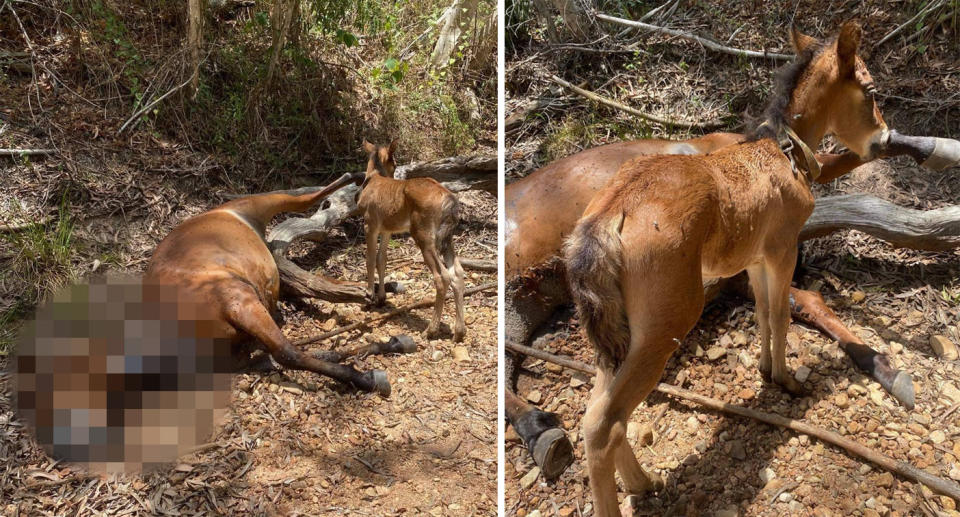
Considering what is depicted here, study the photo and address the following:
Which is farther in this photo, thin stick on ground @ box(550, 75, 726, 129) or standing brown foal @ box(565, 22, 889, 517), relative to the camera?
thin stick on ground @ box(550, 75, 726, 129)

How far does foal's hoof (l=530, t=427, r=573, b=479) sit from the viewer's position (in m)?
1.91

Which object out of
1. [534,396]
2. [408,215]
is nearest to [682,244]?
[534,396]

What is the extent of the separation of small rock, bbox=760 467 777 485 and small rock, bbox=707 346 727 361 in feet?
2.06

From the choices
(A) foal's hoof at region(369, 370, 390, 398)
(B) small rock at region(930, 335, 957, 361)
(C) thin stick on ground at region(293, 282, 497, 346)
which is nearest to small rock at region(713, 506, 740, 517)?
(A) foal's hoof at region(369, 370, 390, 398)

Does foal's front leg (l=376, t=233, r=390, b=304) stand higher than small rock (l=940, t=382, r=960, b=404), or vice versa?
foal's front leg (l=376, t=233, r=390, b=304)

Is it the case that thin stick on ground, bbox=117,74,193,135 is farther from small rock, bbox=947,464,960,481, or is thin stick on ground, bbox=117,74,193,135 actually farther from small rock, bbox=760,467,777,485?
small rock, bbox=947,464,960,481

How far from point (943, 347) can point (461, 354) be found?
76.5 inches

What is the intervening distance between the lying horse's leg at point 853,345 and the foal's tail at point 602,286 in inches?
45.4

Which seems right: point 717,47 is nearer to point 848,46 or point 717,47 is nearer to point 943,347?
point 848,46

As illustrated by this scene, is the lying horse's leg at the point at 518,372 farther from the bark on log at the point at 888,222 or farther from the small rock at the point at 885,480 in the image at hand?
the bark on log at the point at 888,222

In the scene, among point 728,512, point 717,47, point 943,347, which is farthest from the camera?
point 717,47

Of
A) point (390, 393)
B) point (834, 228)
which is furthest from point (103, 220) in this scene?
point (834, 228)

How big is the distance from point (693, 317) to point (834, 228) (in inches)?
69.3

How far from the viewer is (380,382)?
247cm
